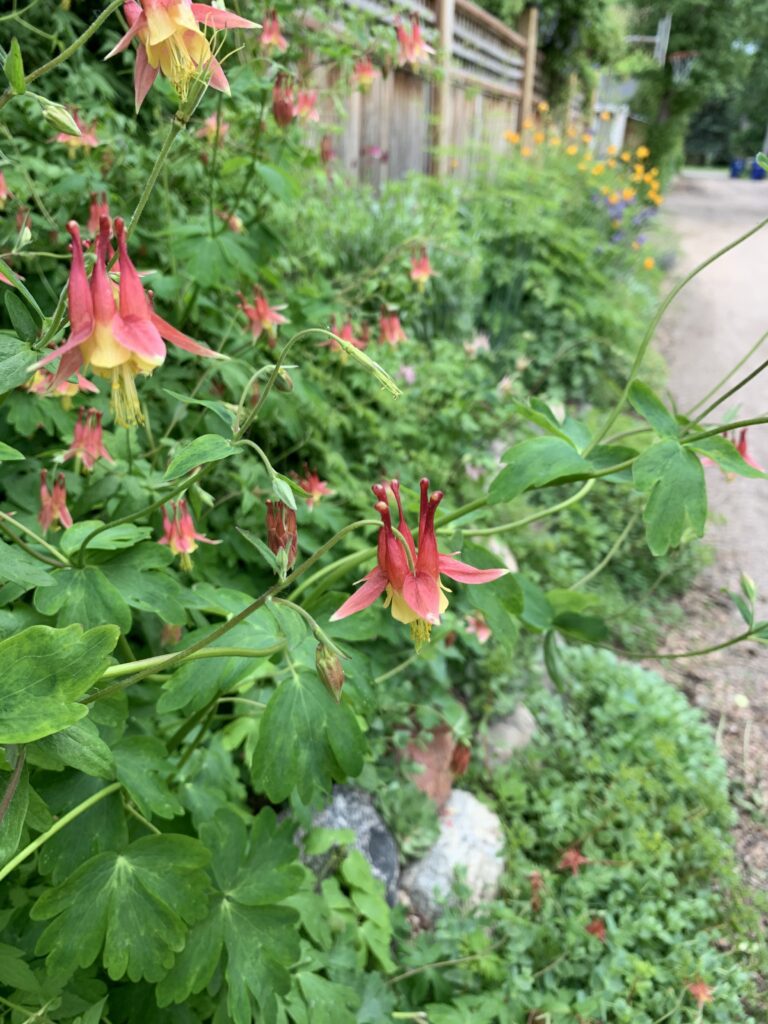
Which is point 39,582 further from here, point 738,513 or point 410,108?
point 410,108

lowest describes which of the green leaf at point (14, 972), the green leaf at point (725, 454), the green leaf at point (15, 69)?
the green leaf at point (14, 972)

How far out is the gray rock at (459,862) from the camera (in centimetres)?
198

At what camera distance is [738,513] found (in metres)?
4.28

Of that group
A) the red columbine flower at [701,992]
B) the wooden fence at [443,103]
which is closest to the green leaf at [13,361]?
the red columbine flower at [701,992]

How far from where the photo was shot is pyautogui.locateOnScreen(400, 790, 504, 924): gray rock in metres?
1.98

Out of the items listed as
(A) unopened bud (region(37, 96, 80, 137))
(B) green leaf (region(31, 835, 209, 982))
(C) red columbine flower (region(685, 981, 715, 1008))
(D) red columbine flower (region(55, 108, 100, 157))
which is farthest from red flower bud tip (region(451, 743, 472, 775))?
(D) red columbine flower (region(55, 108, 100, 157))

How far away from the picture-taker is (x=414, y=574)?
2.62 feet

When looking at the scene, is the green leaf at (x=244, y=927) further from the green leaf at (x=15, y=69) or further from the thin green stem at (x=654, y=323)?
the green leaf at (x=15, y=69)

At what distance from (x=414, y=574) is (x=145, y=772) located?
20.0 inches

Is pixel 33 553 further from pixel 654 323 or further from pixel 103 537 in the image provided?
pixel 654 323

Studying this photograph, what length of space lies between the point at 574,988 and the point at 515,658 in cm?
109

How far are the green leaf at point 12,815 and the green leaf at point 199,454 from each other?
1.07 ft

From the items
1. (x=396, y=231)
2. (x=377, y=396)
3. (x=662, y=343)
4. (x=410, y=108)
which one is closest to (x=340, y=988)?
(x=377, y=396)

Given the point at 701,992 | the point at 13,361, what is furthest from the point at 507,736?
the point at 13,361
